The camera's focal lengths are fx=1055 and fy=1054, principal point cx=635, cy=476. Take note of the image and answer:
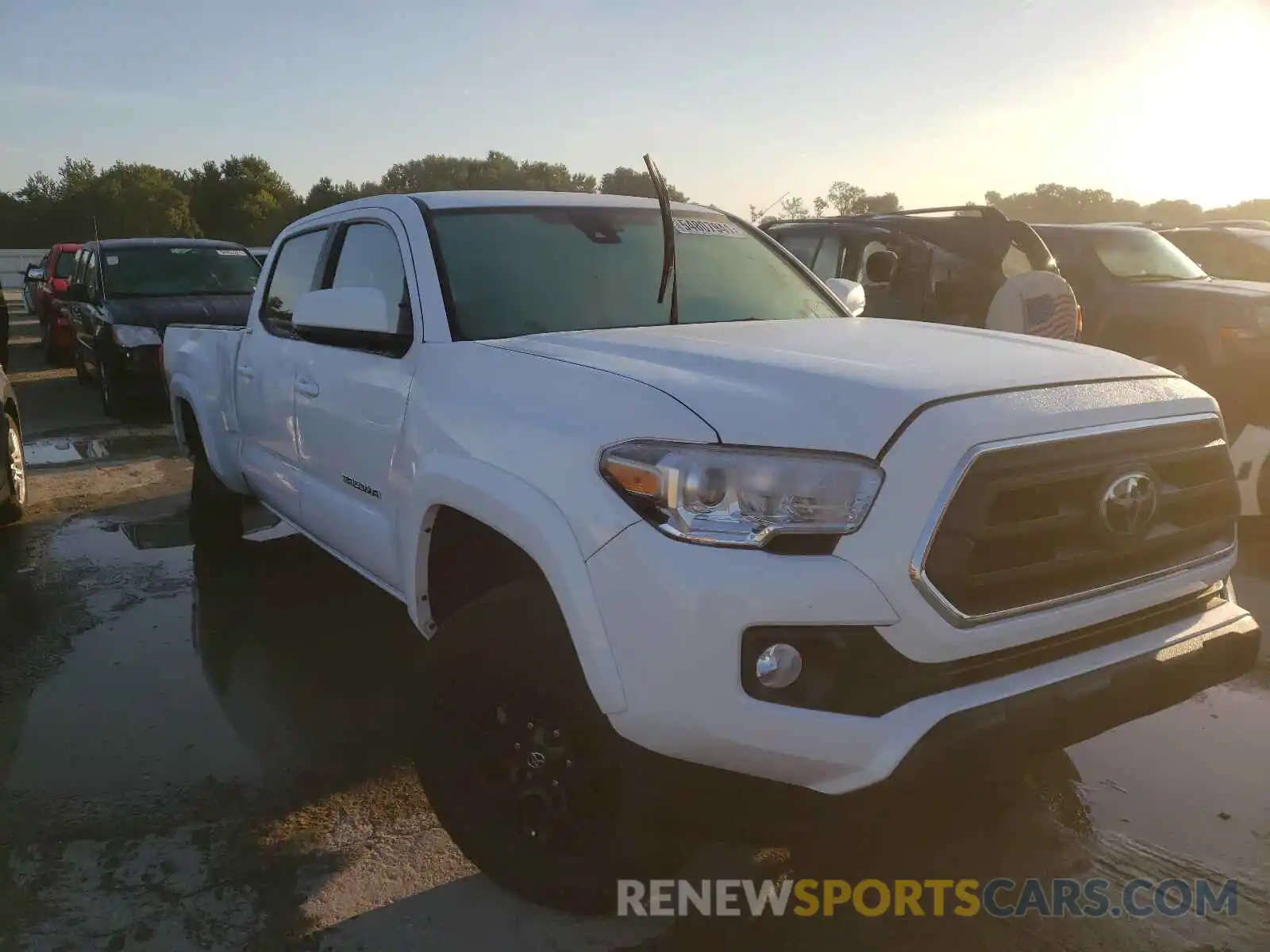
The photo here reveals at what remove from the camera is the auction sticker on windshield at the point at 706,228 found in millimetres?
3887

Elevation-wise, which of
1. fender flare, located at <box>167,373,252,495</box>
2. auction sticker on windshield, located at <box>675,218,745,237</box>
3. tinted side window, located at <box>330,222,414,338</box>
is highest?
auction sticker on windshield, located at <box>675,218,745,237</box>

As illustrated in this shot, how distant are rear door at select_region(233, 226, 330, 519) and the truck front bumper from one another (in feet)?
7.76

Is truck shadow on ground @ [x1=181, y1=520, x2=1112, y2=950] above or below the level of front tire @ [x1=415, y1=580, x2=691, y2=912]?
below

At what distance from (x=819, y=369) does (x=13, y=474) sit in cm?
582

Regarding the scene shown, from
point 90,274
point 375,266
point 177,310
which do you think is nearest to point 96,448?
point 177,310

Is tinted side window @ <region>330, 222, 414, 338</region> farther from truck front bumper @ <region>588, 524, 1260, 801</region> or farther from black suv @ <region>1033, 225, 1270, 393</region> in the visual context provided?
black suv @ <region>1033, 225, 1270, 393</region>

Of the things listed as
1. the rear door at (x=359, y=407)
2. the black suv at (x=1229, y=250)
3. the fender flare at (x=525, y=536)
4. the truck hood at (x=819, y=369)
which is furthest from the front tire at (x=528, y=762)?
the black suv at (x=1229, y=250)

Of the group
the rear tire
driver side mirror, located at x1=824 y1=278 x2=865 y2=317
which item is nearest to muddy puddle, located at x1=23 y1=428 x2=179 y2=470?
the rear tire

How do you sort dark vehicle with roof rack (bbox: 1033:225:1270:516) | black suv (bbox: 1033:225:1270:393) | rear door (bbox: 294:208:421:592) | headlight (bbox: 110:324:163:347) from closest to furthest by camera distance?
rear door (bbox: 294:208:421:592) → dark vehicle with roof rack (bbox: 1033:225:1270:516) → black suv (bbox: 1033:225:1270:393) → headlight (bbox: 110:324:163:347)

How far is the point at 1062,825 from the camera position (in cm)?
Result: 299

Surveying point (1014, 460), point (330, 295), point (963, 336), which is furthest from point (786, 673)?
point (330, 295)

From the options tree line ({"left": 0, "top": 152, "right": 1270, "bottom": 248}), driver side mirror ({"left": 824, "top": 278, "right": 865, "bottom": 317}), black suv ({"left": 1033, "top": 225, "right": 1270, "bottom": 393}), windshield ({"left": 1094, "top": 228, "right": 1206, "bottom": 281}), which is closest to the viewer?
driver side mirror ({"left": 824, "top": 278, "right": 865, "bottom": 317})

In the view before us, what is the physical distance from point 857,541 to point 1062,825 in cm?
150

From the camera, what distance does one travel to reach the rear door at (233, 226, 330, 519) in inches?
163
